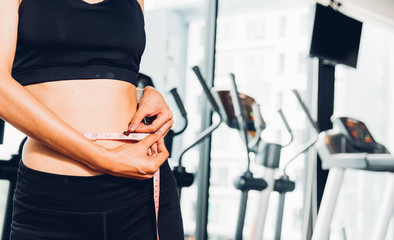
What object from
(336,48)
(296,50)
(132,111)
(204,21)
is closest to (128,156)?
(132,111)

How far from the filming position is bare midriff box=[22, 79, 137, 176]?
889mm

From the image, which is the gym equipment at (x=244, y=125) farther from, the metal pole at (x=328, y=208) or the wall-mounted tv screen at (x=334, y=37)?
the wall-mounted tv screen at (x=334, y=37)

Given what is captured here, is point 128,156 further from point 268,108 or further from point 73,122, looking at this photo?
point 268,108

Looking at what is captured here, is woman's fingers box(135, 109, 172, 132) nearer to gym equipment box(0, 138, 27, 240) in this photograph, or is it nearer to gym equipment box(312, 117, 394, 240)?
gym equipment box(0, 138, 27, 240)

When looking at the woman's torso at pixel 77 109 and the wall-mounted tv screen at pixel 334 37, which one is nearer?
the woman's torso at pixel 77 109

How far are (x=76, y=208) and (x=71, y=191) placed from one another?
4cm

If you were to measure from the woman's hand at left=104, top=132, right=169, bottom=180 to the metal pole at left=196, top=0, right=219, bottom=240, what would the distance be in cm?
278

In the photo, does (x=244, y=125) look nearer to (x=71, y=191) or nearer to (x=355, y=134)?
(x=355, y=134)

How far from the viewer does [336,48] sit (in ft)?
12.9

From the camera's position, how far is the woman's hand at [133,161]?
0.82 metres

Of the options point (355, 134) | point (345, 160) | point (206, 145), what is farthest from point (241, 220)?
point (206, 145)

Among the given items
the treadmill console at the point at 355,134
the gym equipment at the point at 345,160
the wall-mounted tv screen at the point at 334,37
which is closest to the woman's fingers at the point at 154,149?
the gym equipment at the point at 345,160

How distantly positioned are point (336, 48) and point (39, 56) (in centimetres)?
347

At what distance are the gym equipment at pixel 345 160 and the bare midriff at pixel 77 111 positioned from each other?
2058mm
